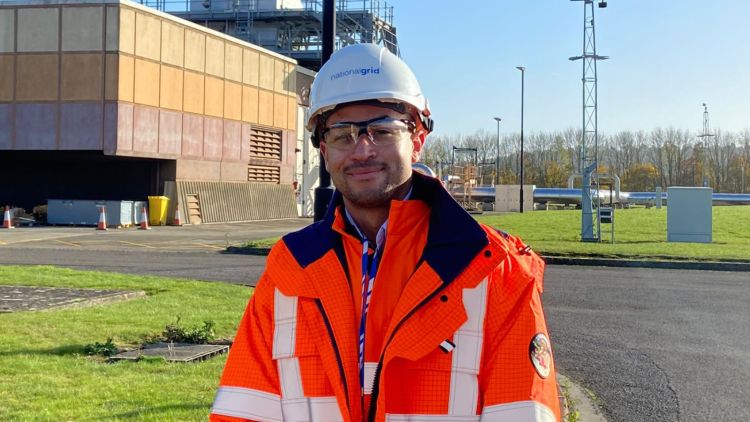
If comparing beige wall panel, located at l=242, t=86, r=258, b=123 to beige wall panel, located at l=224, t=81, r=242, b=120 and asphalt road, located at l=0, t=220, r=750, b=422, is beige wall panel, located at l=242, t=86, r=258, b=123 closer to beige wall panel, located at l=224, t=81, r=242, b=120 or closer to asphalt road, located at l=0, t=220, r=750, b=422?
beige wall panel, located at l=224, t=81, r=242, b=120

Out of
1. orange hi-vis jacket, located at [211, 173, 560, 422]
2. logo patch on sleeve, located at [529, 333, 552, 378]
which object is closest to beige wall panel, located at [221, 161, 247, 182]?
orange hi-vis jacket, located at [211, 173, 560, 422]

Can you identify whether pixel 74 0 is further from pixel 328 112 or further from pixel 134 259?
pixel 328 112

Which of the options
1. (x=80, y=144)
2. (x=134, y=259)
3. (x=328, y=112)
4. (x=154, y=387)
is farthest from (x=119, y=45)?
(x=328, y=112)

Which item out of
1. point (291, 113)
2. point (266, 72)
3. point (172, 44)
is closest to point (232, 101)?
point (266, 72)

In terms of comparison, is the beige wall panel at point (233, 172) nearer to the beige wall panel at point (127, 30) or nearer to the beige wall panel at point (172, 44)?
the beige wall panel at point (172, 44)

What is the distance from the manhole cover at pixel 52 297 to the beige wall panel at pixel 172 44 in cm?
2098

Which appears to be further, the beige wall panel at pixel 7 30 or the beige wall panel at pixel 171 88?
the beige wall panel at pixel 171 88

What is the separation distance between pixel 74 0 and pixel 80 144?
5468 mm

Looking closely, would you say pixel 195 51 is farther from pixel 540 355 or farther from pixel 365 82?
pixel 540 355

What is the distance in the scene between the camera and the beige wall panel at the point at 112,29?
95.2 feet

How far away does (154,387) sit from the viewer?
19.2 ft

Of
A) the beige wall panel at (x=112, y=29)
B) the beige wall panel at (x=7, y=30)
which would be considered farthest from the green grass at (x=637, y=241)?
the beige wall panel at (x=7, y=30)

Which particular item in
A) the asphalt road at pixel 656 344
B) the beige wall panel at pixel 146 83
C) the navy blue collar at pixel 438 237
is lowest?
the asphalt road at pixel 656 344

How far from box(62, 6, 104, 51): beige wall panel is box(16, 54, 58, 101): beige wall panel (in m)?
0.85
